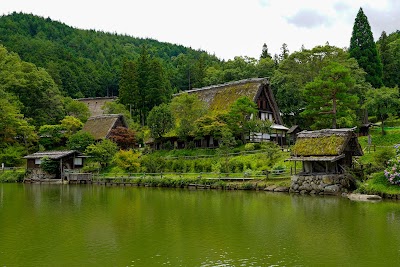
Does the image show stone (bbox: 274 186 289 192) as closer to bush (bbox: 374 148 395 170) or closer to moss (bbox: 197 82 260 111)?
bush (bbox: 374 148 395 170)

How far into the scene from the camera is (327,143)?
27.5 meters

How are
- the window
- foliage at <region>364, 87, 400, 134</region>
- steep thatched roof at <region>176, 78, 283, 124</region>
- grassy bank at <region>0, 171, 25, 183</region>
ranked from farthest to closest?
steep thatched roof at <region>176, 78, 283, 124</region>, the window, grassy bank at <region>0, 171, 25, 183</region>, foliage at <region>364, 87, 400, 134</region>

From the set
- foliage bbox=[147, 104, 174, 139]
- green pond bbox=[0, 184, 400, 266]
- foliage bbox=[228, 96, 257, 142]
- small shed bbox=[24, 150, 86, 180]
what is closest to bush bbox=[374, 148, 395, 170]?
green pond bbox=[0, 184, 400, 266]

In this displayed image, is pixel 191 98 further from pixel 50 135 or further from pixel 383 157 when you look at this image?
pixel 383 157

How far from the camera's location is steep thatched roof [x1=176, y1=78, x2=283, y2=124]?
1735 inches

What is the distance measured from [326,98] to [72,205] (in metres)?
22.5

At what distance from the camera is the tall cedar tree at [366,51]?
49.0 m

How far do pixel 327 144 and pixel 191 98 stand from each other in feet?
63.0

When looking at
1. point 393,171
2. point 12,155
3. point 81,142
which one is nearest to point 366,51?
point 393,171

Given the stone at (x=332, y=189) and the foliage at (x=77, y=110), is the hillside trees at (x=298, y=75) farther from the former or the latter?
the foliage at (x=77, y=110)

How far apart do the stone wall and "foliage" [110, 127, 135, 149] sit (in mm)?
23750

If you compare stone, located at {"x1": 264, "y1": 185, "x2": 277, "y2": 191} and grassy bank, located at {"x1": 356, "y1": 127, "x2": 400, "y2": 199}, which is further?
stone, located at {"x1": 264, "y1": 185, "x2": 277, "y2": 191}

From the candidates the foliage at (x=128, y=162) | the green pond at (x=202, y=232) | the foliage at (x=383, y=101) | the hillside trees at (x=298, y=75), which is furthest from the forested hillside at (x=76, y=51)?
the green pond at (x=202, y=232)

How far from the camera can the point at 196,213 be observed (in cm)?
1973
